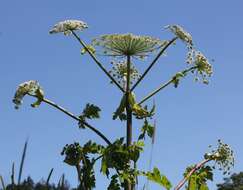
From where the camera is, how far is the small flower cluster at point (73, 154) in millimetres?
6676

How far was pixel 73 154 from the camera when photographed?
680 cm

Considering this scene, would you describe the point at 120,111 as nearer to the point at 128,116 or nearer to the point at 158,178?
the point at 128,116

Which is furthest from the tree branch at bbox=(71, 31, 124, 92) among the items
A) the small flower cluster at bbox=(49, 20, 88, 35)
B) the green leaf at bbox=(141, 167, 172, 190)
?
the green leaf at bbox=(141, 167, 172, 190)

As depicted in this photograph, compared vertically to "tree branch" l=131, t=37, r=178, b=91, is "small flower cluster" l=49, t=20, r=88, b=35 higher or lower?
higher

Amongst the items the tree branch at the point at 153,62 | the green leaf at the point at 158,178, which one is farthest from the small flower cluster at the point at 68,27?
the green leaf at the point at 158,178

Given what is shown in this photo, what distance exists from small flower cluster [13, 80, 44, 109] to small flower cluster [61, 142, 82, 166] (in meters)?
0.63

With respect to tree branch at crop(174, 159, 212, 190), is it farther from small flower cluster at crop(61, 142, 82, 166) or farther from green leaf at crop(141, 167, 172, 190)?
small flower cluster at crop(61, 142, 82, 166)

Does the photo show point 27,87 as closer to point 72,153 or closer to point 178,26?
point 72,153

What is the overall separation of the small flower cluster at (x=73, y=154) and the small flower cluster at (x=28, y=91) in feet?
2.08

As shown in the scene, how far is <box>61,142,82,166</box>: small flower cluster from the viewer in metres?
6.68

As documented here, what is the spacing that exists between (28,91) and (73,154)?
2.87 feet

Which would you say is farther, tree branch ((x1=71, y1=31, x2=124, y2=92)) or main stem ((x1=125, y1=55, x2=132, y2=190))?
tree branch ((x1=71, y1=31, x2=124, y2=92))

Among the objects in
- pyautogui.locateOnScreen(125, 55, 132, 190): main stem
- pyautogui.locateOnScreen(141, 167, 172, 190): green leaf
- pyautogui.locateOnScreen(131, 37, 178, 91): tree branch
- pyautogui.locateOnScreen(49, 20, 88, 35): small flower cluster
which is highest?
pyautogui.locateOnScreen(49, 20, 88, 35): small flower cluster

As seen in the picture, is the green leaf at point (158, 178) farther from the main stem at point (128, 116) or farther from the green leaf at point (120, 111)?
the green leaf at point (120, 111)
